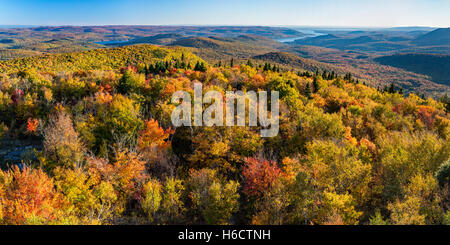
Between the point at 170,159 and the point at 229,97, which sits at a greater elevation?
the point at 229,97

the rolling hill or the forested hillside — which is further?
the rolling hill

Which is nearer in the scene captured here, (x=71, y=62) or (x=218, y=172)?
(x=218, y=172)

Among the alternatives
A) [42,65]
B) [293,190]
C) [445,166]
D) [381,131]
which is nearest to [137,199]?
[293,190]

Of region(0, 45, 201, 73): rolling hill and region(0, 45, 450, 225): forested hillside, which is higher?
region(0, 45, 201, 73): rolling hill

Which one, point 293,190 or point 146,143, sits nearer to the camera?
point 293,190

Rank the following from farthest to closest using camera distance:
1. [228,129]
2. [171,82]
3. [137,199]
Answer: [171,82]
[228,129]
[137,199]

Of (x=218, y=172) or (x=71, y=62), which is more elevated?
(x=71, y=62)

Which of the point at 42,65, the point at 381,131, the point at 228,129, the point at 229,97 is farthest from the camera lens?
the point at 42,65

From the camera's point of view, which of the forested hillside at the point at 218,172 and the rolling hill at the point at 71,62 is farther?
the rolling hill at the point at 71,62

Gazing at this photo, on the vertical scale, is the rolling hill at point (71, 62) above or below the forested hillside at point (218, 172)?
above

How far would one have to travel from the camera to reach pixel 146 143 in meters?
43.8
